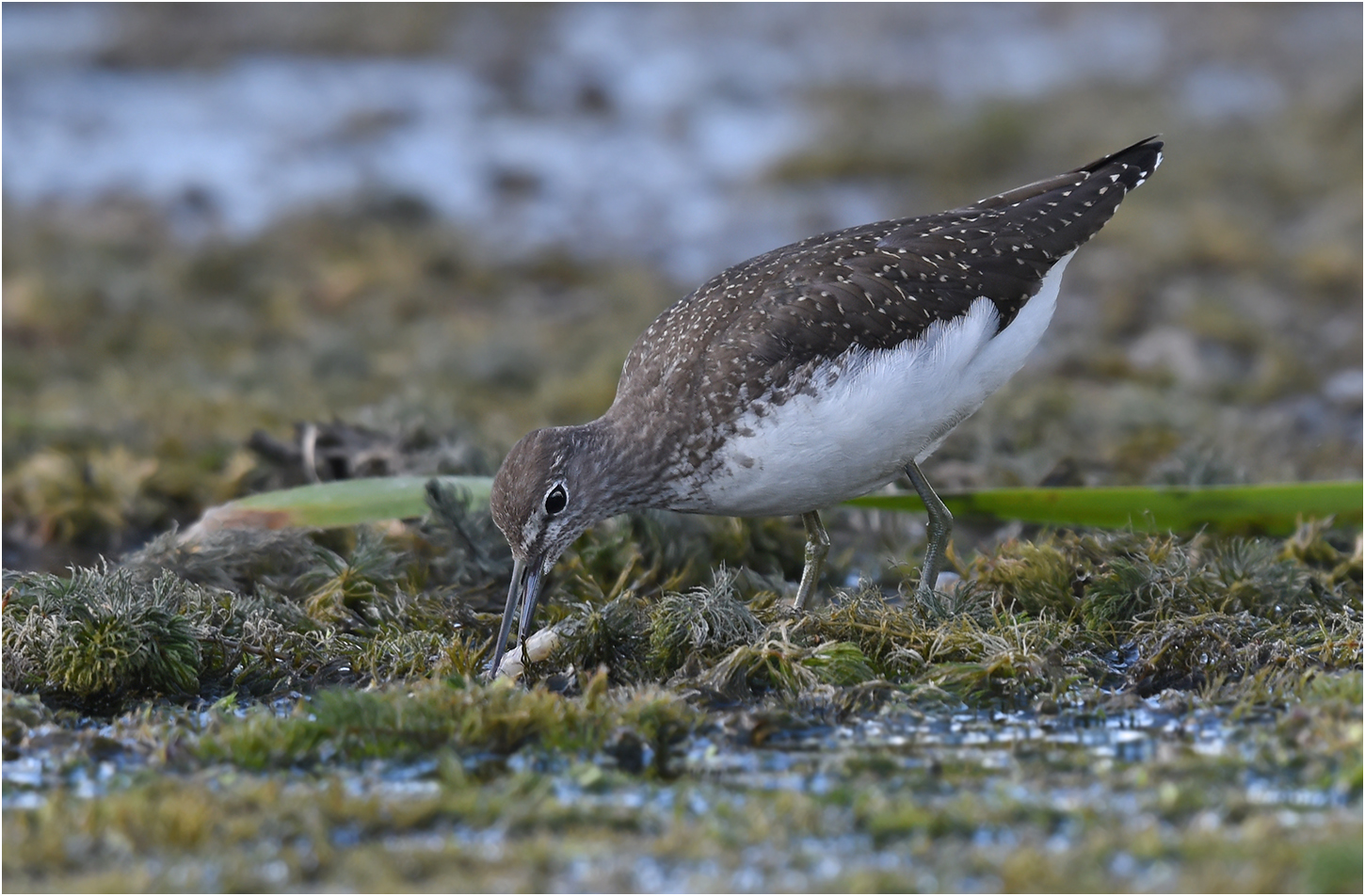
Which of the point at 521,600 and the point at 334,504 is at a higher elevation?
the point at 334,504

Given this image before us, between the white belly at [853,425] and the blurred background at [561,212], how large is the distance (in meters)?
2.08

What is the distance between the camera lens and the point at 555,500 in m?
6.58

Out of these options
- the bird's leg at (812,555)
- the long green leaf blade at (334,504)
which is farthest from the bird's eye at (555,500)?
the bird's leg at (812,555)

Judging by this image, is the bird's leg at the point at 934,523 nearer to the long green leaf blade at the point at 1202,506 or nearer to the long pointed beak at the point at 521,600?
the long green leaf blade at the point at 1202,506

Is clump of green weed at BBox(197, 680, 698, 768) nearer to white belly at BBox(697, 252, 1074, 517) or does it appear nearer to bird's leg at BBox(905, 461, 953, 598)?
white belly at BBox(697, 252, 1074, 517)

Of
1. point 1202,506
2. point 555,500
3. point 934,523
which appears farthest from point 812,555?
point 1202,506

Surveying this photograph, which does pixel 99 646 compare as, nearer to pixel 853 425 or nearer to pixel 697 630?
pixel 697 630

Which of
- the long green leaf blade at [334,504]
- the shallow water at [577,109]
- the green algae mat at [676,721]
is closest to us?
the green algae mat at [676,721]

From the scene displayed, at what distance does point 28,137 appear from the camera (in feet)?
63.8

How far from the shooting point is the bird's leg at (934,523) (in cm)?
708

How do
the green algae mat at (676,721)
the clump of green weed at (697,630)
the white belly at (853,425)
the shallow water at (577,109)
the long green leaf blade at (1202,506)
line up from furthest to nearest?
the shallow water at (577,109), the long green leaf blade at (1202,506), the white belly at (853,425), the clump of green weed at (697,630), the green algae mat at (676,721)

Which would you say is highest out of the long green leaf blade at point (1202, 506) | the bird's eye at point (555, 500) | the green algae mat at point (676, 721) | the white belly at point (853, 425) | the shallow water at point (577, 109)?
the shallow water at point (577, 109)

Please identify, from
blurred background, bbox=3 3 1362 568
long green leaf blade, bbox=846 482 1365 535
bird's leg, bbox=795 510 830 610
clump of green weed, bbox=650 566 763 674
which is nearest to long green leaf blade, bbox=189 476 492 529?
blurred background, bbox=3 3 1362 568

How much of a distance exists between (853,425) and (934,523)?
3.99 feet
